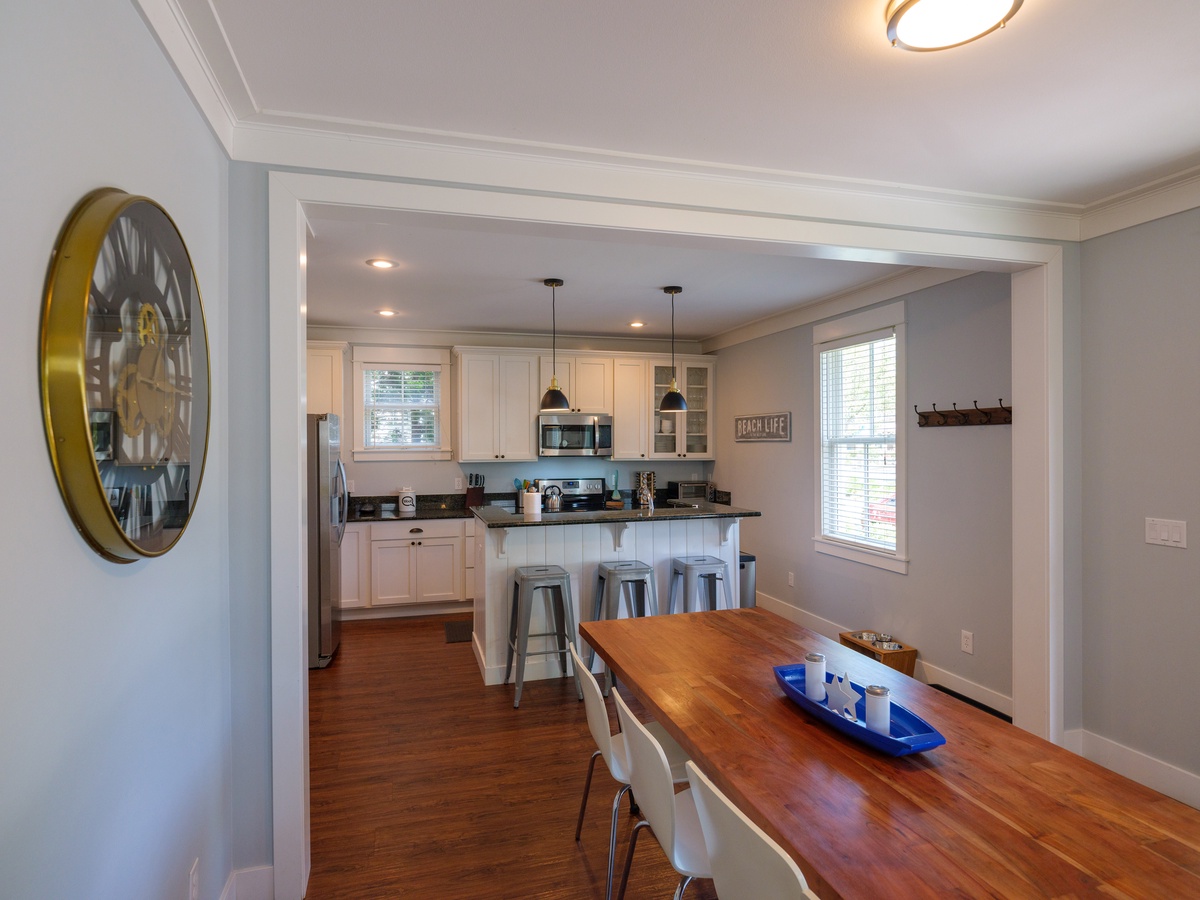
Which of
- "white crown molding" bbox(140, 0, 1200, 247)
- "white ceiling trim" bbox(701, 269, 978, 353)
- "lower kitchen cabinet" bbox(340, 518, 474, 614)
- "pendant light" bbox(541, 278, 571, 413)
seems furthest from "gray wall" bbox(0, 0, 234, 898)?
"lower kitchen cabinet" bbox(340, 518, 474, 614)

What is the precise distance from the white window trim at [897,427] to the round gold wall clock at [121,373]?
3.93 meters

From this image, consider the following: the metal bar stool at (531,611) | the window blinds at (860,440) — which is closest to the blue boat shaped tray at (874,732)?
the metal bar stool at (531,611)

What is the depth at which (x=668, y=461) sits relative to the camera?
6781 millimetres

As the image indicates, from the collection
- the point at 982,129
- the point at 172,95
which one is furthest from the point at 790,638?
the point at 172,95

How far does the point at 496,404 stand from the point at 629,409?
1314 mm

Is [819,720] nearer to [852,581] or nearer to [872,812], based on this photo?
[872,812]

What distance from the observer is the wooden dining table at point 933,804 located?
3.66 feet

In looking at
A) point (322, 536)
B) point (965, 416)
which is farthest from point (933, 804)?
point (322, 536)

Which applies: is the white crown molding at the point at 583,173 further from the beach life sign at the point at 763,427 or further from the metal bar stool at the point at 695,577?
the beach life sign at the point at 763,427

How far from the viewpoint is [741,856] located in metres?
1.24

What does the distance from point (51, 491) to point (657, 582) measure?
11.7 ft

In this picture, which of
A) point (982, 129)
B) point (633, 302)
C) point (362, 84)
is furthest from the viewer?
point (633, 302)

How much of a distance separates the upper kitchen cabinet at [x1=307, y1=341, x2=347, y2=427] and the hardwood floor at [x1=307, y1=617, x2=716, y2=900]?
8.05ft

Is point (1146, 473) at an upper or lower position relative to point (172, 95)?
lower
